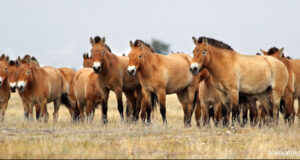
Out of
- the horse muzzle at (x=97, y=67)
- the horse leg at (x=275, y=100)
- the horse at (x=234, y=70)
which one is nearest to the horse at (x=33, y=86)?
the horse muzzle at (x=97, y=67)

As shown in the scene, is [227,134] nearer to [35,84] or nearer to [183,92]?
[183,92]

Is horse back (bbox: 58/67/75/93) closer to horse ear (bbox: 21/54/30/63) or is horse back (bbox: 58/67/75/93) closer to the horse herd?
the horse herd

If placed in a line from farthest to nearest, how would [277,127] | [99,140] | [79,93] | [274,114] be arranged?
[79,93] → [274,114] → [277,127] → [99,140]

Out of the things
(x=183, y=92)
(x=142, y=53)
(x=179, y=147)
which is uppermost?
(x=142, y=53)

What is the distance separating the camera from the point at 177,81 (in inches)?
547

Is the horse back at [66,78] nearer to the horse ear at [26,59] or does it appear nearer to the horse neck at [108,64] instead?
the horse ear at [26,59]

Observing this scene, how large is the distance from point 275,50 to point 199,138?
21.2 feet

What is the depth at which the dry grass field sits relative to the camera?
7.68 metres

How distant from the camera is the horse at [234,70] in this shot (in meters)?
11.8

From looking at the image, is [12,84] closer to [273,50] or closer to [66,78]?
[66,78]

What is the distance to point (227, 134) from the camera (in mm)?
10414

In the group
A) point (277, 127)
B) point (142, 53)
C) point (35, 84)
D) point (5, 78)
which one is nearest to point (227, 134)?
point (277, 127)

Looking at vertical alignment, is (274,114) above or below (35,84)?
below

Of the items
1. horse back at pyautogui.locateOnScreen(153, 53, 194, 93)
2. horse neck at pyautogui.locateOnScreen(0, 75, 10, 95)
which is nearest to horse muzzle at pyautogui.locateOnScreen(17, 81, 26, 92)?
A: horse neck at pyautogui.locateOnScreen(0, 75, 10, 95)
